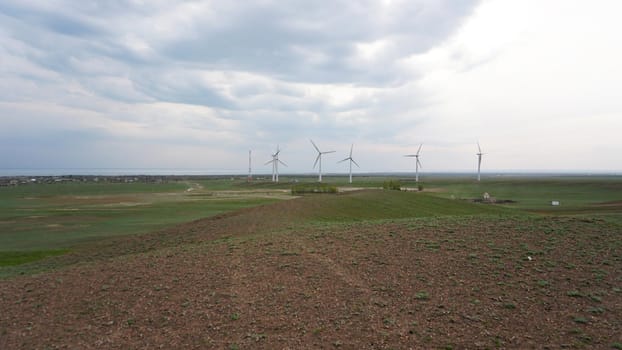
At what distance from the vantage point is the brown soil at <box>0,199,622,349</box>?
8.16 metres

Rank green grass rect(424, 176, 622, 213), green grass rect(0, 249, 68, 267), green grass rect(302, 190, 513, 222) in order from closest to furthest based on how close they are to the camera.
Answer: green grass rect(0, 249, 68, 267) < green grass rect(302, 190, 513, 222) < green grass rect(424, 176, 622, 213)

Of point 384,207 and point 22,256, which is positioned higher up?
point 384,207

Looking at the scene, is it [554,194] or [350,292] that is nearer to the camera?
[350,292]

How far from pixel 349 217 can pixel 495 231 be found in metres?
11.4

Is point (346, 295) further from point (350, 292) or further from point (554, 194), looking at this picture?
point (554, 194)

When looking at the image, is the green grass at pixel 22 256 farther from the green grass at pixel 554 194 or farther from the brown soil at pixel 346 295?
the green grass at pixel 554 194

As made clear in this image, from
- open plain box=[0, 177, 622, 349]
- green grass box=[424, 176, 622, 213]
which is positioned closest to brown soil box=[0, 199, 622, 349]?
open plain box=[0, 177, 622, 349]

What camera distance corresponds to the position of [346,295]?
10.1 m

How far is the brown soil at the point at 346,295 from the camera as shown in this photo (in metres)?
8.16

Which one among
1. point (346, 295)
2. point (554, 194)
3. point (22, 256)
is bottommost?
point (22, 256)

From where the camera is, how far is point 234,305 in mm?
9758

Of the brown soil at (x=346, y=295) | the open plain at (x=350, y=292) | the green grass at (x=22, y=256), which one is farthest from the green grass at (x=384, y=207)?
the green grass at (x=22, y=256)

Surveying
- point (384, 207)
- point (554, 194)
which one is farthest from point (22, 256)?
point (554, 194)

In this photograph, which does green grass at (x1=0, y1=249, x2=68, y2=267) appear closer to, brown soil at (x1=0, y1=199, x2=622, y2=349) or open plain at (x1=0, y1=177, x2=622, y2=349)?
open plain at (x1=0, y1=177, x2=622, y2=349)
